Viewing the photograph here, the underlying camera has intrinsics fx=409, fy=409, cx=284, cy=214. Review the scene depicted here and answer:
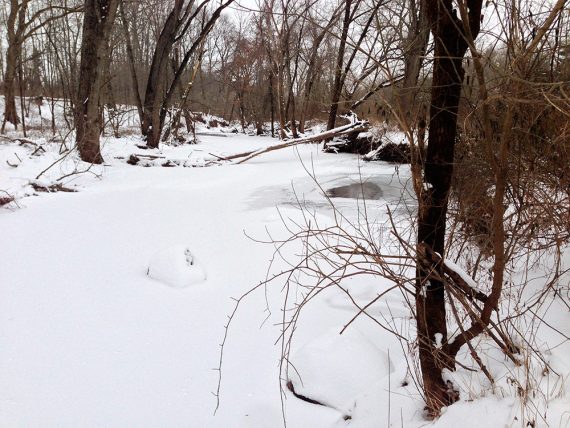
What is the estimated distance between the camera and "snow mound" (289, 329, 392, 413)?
96.7 inches

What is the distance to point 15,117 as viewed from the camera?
17703 millimetres

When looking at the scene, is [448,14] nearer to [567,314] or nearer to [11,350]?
[567,314]

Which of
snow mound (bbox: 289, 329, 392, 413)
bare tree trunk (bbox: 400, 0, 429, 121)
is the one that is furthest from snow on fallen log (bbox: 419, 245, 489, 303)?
snow mound (bbox: 289, 329, 392, 413)

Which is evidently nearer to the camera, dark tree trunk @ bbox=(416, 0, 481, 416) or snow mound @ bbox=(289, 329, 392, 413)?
dark tree trunk @ bbox=(416, 0, 481, 416)

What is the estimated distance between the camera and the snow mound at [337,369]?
2.46 meters

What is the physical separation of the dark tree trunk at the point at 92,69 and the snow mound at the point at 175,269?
5103 mm

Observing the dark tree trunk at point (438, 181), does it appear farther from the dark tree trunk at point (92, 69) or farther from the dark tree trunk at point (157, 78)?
the dark tree trunk at point (157, 78)

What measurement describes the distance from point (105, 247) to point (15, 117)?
17.2 metres

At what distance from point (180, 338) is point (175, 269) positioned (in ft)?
2.85

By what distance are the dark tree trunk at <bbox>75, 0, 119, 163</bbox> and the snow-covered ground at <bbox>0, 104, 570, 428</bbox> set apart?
107 inches

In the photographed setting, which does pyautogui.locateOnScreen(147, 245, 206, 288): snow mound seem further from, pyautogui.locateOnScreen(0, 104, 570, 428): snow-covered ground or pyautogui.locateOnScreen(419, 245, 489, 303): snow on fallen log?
pyautogui.locateOnScreen(419, 245, 489, 303): snow on fallen log

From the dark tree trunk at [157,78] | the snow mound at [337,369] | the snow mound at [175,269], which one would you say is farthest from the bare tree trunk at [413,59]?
the dark tree trunk at [157,78]

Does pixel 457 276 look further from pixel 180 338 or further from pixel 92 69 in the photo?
pixel 92 69

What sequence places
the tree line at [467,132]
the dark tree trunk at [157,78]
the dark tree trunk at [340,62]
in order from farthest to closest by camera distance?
the dark tree trunk at [157,78]
the dark tree trunk at [340,62]
the tree line at [467,132]
